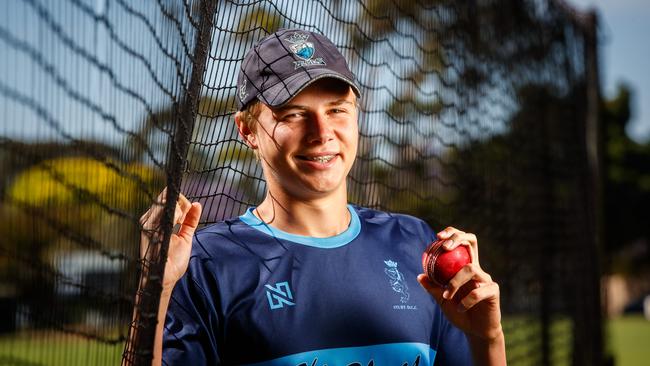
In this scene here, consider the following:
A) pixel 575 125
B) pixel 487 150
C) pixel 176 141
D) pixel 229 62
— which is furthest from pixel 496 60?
pixel 176 141

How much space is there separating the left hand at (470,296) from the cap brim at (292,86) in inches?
21.2

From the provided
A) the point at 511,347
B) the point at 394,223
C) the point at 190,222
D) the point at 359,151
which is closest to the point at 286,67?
→ the point at 190,222

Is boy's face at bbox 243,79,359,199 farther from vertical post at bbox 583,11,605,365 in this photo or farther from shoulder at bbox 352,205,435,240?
vertical post at bbox 583,11,605,365

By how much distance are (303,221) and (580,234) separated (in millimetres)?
4819

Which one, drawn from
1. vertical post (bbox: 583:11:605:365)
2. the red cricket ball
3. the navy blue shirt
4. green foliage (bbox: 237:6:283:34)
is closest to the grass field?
vertical post (bbox: 583:11:605:365)

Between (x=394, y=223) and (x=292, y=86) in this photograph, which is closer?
(x=292, y=86)

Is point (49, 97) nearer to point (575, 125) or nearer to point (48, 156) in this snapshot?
point (48, 156)

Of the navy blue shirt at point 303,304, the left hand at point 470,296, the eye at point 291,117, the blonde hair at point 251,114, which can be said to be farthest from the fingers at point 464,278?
the blonde hair at point 251,114

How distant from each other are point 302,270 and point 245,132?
0.46 m

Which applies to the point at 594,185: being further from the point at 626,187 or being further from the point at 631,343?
the point at 626,187

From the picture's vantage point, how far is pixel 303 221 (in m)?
2.61

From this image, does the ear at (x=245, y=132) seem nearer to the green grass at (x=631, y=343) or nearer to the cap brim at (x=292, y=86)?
the cap brim at (x=292, y=86)

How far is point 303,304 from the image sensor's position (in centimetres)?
251

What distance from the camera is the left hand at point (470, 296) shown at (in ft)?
7.89
